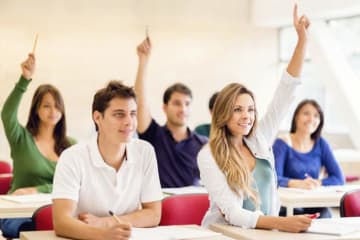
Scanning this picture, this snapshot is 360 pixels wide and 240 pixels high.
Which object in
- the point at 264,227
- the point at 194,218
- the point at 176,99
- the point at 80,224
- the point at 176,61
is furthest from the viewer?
the point at 176,61

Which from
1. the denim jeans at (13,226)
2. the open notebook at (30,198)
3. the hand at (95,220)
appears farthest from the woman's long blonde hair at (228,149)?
the denim jeans at (13,226)

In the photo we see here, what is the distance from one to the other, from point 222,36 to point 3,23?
9.22 ft

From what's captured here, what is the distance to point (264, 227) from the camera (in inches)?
123

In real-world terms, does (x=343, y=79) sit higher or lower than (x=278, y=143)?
higher

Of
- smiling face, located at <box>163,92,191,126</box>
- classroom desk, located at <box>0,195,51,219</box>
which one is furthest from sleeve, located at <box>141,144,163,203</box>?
smiling face, located at <box>163,92,191,126</box>

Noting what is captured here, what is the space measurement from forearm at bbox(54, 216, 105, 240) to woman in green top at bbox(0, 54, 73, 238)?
1.78 meters

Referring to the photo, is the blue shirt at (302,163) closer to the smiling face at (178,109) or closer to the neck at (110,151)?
the smiling face at (178,109)

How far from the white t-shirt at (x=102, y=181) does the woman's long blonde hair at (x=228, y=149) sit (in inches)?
12.7

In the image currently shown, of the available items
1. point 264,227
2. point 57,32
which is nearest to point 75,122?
point 57,32

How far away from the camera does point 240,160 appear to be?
334 centimetres

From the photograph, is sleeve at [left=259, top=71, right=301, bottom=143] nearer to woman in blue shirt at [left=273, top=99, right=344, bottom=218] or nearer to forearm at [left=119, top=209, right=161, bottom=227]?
forearm at [left=119, top=209, right=161, bottom=227]

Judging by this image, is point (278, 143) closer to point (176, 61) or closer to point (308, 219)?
point (308, 219)

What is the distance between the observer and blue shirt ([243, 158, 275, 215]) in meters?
3.37

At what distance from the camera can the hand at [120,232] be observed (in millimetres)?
2738
